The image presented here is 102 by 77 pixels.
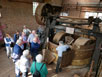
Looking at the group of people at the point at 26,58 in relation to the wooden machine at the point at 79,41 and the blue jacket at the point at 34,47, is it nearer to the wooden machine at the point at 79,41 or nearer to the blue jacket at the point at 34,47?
the blue jacket at the point at 34,47

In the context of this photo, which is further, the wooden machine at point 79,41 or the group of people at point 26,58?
the wooden machine at point 79,41

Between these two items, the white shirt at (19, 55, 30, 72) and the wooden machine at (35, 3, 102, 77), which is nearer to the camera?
the white shirt at (19, 55, 30, 72)

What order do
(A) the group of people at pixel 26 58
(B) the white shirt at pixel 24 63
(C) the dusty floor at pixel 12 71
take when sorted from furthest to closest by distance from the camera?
(C) the dusty floor at pixel 12 71 → (B) the white shirt at pixel 24 63 → (A) the group of people at pixel 26 58

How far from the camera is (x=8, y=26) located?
5.93m

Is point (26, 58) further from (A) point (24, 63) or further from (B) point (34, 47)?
(B) point (34, 47)

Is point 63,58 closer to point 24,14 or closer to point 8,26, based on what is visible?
point 8,26

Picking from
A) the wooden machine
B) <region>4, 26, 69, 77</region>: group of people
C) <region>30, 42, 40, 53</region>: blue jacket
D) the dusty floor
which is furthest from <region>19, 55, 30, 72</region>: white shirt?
the wooden machine

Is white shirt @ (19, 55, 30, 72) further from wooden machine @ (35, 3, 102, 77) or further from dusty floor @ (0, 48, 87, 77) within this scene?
wooden machine @ (35, 3, 102, 77)

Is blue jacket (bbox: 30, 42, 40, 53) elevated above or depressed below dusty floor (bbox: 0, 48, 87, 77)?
above

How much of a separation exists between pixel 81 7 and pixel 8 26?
6.95 metres

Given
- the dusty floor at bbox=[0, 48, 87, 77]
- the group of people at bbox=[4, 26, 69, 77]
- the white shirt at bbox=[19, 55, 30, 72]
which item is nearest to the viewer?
the group of people at bbox=[4, 26, 69, 77]

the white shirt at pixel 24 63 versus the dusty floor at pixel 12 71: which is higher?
the white shirt at pixel 24 63

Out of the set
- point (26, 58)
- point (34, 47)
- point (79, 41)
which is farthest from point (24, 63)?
point (79, 41)

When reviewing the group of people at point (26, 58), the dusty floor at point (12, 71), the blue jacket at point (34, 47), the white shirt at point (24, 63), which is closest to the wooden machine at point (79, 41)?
the dusty floor at point (12, 71)
